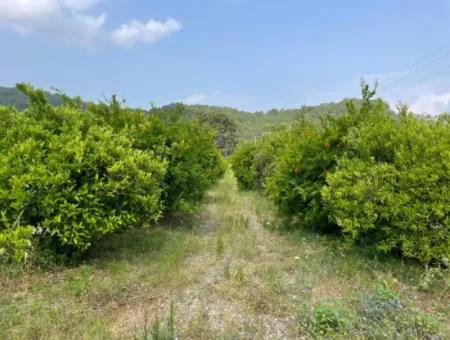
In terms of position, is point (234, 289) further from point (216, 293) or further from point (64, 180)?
point (64, 180)

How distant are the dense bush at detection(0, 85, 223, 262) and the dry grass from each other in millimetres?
476

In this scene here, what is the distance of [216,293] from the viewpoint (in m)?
3.29

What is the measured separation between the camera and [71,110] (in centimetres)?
468

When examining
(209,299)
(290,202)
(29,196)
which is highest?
(29,196)

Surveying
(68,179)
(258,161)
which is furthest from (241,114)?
(68,179)

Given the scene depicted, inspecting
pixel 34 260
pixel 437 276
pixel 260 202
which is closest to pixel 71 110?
pixel 34 260

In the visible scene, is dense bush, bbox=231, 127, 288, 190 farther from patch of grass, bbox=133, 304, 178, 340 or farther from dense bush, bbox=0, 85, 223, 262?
patch of grass, bbox=133, 304, 178, 340

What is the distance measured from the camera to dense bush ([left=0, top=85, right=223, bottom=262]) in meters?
3.54

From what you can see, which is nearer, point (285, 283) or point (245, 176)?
point (285, 283)

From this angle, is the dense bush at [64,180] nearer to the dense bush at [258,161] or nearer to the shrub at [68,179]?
the shrub at [68,179]

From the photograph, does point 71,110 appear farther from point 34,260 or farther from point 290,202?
point 290,202

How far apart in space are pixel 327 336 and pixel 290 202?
3.64m

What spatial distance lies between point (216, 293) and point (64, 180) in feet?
7.03

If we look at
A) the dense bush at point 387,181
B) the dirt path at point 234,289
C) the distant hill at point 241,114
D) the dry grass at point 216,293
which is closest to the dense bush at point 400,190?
the dense bush at point 387,181
